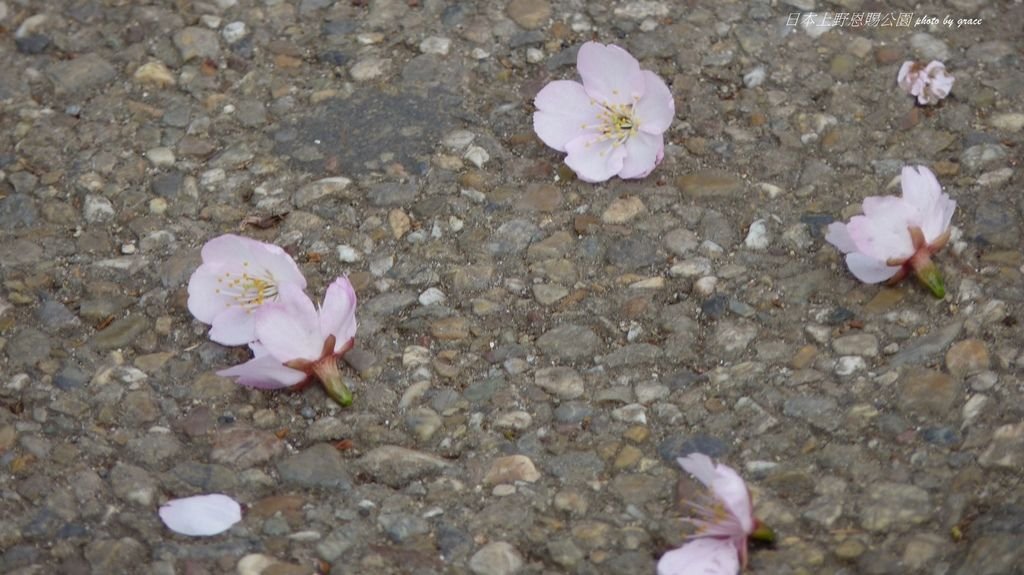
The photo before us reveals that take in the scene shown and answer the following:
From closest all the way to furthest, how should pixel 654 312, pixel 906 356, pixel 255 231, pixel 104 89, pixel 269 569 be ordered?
pixel 269 569 → pixel 906 356 → pixel 654 312 → pixel 255 231 → pixel 104 89

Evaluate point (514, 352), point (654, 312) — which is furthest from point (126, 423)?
point (654, 312)

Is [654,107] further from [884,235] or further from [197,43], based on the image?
[197,43]

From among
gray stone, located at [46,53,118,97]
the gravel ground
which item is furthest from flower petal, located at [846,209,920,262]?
gray stone, located at [46,53,118,97]

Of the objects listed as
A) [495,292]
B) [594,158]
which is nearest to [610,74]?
[594,158]

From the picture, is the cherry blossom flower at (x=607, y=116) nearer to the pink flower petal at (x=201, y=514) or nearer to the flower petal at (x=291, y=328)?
the flower petal at (x=291, y=328)

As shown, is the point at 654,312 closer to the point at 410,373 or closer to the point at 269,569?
the point at 410,373

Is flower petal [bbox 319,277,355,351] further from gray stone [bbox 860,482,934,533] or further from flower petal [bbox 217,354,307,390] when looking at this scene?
gray stone [bbox 860,482,934,533]
